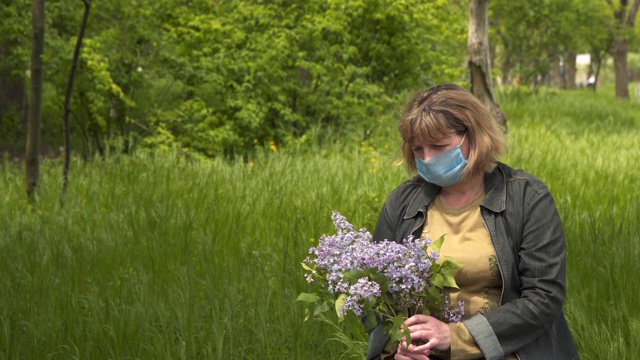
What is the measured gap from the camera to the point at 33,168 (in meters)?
7.25

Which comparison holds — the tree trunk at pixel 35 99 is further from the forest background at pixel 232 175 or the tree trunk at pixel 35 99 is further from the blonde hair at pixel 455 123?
the blonde hair at pixel 455 123

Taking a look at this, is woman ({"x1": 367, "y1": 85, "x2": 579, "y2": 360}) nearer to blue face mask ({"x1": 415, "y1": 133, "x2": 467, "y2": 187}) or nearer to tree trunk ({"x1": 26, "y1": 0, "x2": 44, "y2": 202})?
blue face mask ({"x1": 415, "y1": 133, "x2": 467, "y2": 187})

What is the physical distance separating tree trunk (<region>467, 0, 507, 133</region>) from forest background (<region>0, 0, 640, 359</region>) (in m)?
0.33

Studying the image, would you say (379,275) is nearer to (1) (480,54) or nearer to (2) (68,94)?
(2) (68,94)

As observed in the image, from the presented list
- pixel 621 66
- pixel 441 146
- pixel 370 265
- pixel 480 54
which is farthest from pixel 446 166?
pixel 621 66

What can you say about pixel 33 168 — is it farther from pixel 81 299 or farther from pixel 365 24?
pixel 365 24

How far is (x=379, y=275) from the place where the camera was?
2.32m

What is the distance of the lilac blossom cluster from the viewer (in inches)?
90.4

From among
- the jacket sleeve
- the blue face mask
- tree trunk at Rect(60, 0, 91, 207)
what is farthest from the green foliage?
the jacket sleeve

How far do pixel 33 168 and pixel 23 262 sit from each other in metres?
2.50

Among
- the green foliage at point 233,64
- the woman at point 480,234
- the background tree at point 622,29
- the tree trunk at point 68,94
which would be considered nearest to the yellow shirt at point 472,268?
the woman at point 480,234

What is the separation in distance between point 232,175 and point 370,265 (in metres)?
5.25

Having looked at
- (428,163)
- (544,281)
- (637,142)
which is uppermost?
(428,163)

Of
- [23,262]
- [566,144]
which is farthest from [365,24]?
[23,262]
